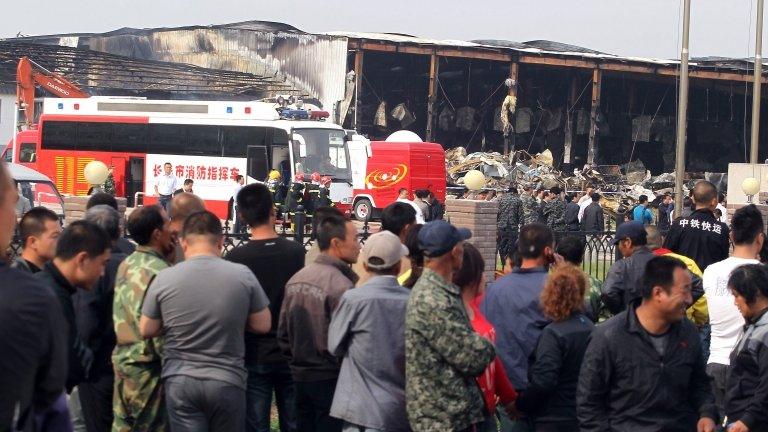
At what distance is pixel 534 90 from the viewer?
50.8 meters

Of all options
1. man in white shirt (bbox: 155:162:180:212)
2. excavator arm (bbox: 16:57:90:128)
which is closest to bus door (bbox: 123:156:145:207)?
man in white shirt (bbox: 155:162:180:212)

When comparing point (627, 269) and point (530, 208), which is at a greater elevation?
point (627, 269)

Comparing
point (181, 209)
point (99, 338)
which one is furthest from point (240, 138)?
point (99, 338)

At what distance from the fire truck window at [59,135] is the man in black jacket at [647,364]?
32.2 meters

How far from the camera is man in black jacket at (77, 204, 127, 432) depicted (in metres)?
6.51

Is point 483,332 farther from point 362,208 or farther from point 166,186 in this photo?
point 362,208

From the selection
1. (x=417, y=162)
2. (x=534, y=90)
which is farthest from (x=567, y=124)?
(x=417, y=162)

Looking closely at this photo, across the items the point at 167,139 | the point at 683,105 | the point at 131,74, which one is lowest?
the point at 167,139

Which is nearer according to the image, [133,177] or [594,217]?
[594,217]

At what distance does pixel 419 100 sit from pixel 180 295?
145ft

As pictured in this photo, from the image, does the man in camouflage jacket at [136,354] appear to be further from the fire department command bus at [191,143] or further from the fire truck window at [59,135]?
the fire truck window at [59,135]

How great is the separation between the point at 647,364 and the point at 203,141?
29.2 meters

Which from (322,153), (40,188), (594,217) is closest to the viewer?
(40,188)

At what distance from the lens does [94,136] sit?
35.6 meters
